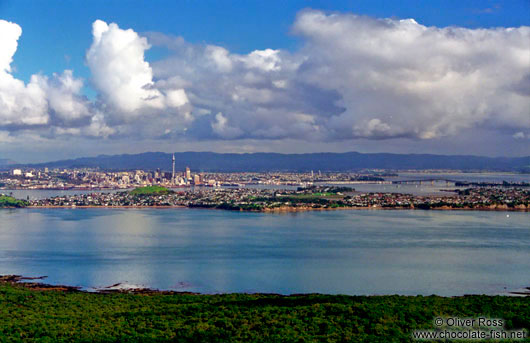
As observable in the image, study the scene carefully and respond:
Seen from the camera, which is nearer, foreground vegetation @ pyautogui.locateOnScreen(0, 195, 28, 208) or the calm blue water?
the calm blue water

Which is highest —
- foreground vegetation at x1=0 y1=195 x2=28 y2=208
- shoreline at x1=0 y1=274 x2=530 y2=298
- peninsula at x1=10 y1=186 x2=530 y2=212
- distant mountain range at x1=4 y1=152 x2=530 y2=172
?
distant mountain range at x1=4 y1=152 x2=530 y2=172

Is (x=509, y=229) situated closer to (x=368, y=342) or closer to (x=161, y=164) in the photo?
(x=368, y=342)

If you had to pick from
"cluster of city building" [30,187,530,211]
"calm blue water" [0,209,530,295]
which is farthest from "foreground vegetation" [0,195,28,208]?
"calm blue water" [0,209,530,295]

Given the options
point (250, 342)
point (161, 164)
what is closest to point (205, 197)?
point (250, 342)

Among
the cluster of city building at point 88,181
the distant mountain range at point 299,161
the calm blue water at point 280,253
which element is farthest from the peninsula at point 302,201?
the distant mountain range at point 299,161

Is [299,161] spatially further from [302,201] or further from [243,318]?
[243,318]

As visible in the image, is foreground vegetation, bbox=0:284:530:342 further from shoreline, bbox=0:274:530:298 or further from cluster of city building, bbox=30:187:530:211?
cluster of city building, bbox=30:187:530:211
